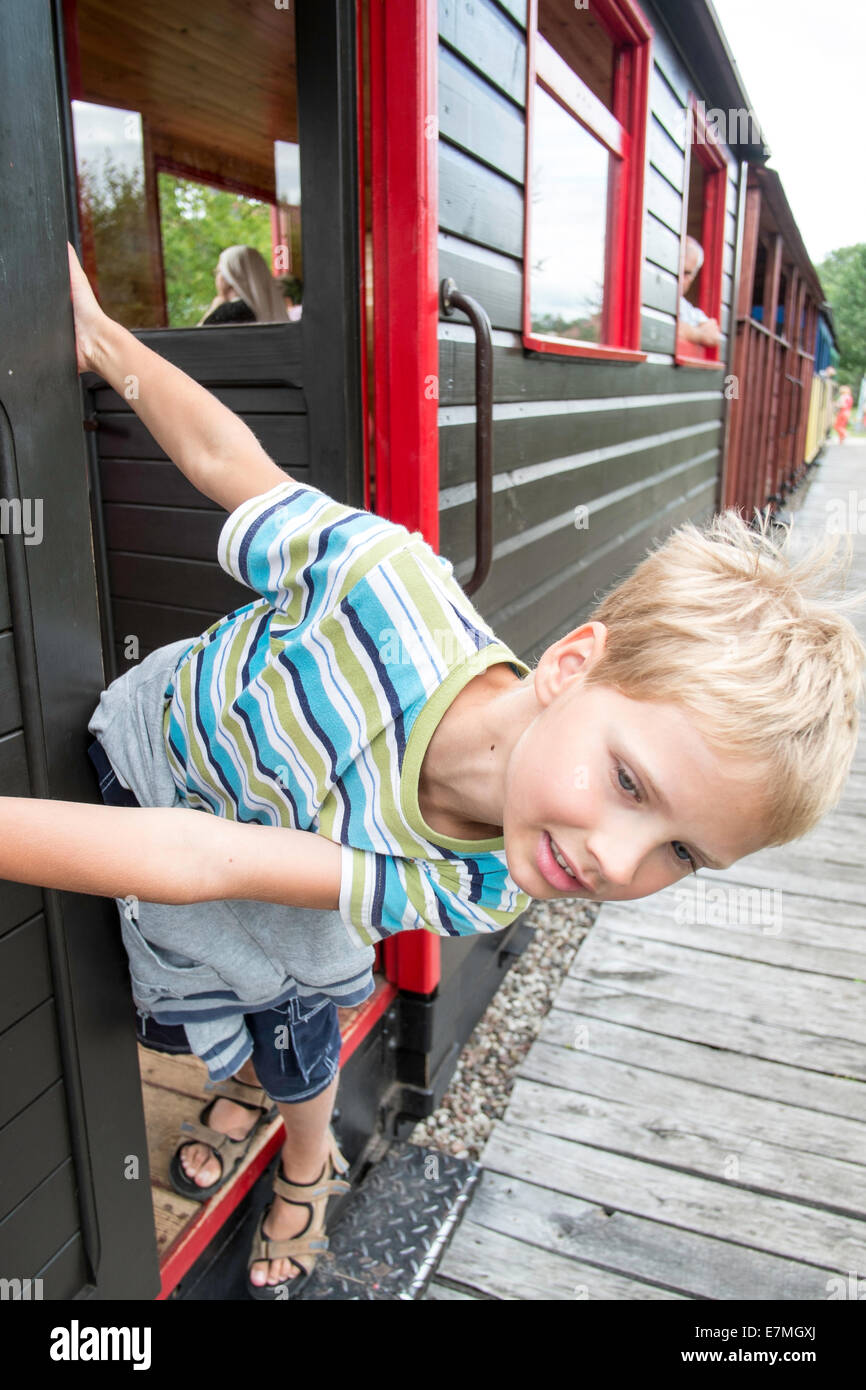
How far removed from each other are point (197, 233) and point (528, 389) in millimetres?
1540

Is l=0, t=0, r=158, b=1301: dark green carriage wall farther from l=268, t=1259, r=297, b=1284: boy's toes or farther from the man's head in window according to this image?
the man's head in window

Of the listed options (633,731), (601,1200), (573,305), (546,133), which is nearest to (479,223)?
(546,133)

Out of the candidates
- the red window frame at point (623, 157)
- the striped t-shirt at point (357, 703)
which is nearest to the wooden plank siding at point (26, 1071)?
the striped t-shirt at point (357, 703)

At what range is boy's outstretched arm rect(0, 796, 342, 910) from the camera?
0.96 m

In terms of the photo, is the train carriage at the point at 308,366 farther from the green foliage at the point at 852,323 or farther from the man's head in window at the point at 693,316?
the green foliage at the point at 852,323

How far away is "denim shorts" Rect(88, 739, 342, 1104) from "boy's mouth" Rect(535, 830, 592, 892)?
2.30 ft

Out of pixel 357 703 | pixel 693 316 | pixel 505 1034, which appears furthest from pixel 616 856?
pixel 693 316

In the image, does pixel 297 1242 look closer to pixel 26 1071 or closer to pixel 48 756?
pixel 26 1071

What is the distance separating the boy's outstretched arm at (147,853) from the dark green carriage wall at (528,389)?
1.17 metres

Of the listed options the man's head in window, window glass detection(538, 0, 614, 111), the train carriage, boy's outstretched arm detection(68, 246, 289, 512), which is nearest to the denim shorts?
the train carriage

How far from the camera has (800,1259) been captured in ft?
6.62

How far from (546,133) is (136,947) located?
2686mm

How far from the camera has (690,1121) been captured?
7.79 feet
